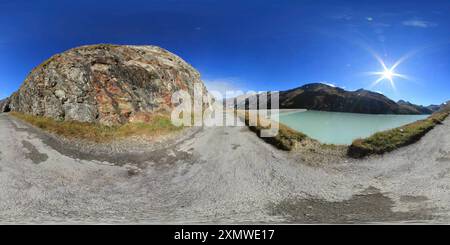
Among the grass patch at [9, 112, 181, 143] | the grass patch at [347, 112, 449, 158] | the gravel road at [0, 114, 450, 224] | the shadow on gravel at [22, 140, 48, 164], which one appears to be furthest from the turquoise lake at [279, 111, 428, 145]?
the shadow on gravel at [22, 140, 48, 164]

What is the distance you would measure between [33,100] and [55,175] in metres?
28.0

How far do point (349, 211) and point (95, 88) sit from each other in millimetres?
39286

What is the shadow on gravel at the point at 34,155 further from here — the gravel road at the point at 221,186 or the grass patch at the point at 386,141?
the grass patch at the point at 386,141

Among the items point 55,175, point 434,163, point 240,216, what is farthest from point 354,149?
point 55,175

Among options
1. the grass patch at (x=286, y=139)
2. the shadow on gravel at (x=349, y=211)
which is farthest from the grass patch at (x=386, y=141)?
the shadow on gravel at (x=349, y=211)

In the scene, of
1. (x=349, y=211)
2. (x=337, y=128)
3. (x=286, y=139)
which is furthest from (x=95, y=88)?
(x=337, y=128)

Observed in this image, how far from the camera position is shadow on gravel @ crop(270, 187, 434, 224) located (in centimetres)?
1536

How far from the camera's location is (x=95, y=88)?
1688 inches

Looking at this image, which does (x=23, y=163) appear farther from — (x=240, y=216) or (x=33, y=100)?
(x=33, y=100)

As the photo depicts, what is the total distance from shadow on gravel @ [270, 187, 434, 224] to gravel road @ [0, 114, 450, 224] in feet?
0.20

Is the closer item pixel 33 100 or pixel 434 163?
pixel 434 163

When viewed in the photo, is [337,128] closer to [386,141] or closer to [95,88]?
[386,141]

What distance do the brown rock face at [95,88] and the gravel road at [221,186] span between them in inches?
414

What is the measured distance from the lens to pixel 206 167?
1019 inches
